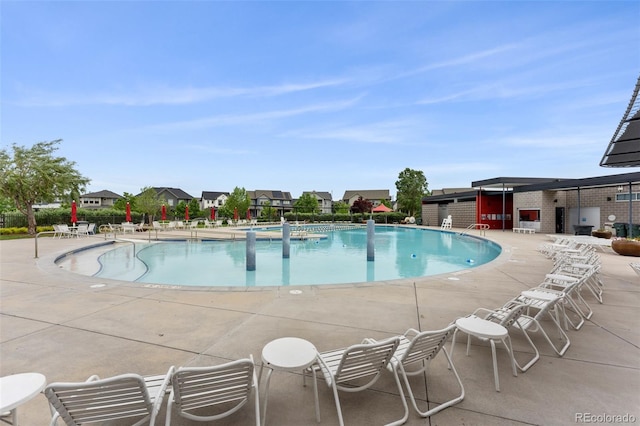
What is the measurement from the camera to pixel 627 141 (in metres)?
8.25

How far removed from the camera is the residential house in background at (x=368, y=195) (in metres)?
66.2

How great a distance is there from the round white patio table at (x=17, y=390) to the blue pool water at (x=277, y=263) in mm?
6319

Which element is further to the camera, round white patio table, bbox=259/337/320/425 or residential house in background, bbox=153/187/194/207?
residential house in background, bbox=153/187/194/207

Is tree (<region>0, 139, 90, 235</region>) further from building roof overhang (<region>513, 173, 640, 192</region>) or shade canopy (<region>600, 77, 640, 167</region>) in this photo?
building roof overhang (<region>513, 173, 640, 192</region>)

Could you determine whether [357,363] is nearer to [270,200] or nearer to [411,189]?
[411,189]

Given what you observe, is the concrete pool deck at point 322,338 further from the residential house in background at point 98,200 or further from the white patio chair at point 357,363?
the residential house in background at point 98,200

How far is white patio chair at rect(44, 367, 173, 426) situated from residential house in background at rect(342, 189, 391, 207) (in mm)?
64564

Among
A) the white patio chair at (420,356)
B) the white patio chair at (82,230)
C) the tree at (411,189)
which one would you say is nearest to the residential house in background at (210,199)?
the tree at (411,189)

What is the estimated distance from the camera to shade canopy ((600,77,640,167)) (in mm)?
6379

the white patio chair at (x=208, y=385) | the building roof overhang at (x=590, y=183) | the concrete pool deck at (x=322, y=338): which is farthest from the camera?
the building roof overhang at (x=590, y=183)

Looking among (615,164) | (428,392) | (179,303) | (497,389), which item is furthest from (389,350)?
(615,164)

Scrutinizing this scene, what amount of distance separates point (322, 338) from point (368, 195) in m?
65.6

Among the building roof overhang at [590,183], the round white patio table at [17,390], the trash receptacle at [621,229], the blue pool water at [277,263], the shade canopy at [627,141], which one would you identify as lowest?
the blue pool water at [277,263]

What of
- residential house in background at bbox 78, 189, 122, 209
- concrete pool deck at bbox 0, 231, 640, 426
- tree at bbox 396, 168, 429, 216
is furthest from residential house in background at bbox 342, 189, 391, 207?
concrete pool deck at bbox 0, 231, 640, 426
